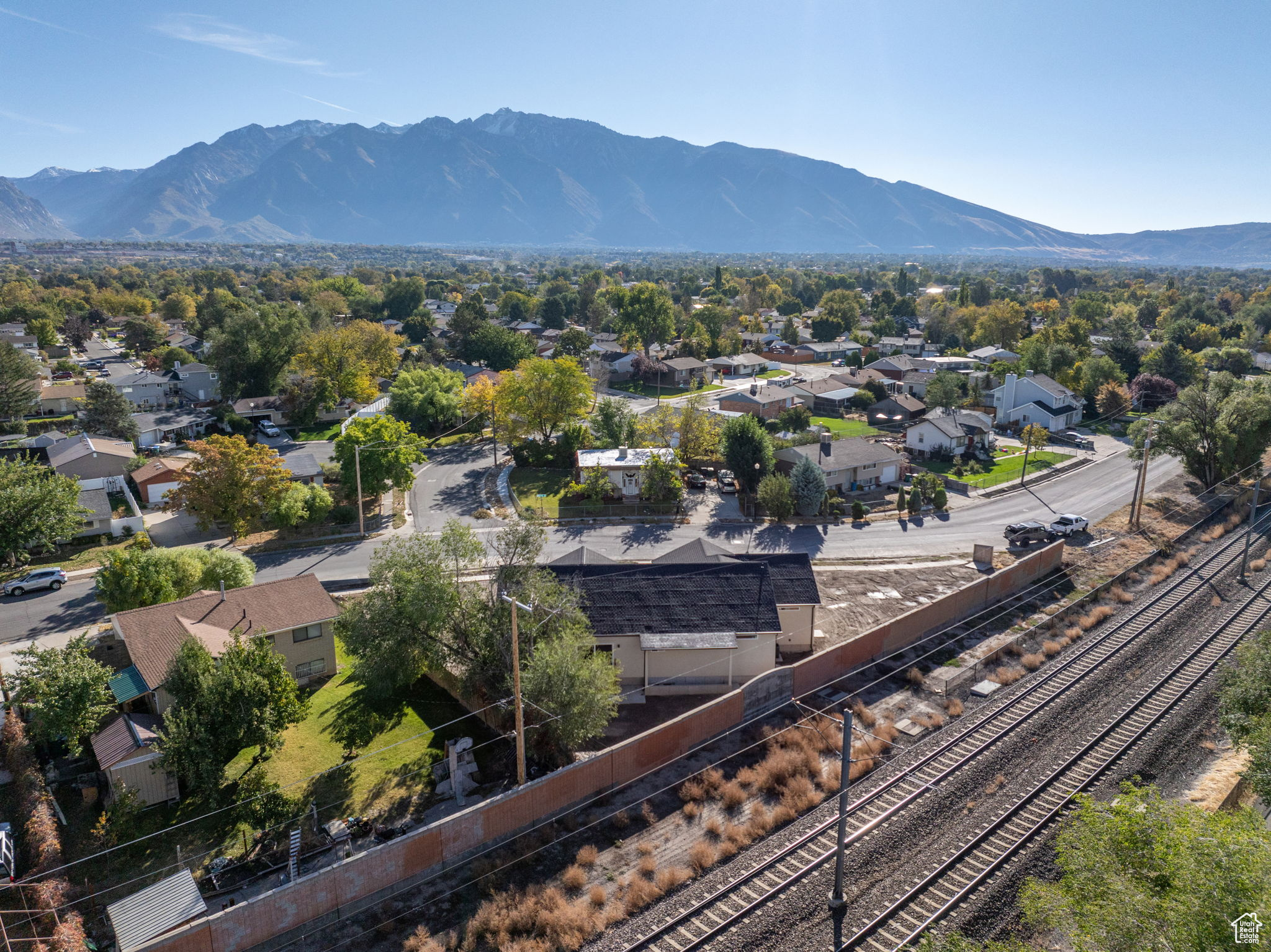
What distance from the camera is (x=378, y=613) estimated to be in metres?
26.3

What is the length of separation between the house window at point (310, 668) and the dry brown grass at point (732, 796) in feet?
56.5

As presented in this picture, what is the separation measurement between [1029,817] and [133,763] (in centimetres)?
2672

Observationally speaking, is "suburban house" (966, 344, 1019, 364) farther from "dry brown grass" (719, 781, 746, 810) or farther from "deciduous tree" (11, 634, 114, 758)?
"deciduous tree" (11, 634, 114, 758)

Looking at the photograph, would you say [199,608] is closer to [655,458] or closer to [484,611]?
[484,611]

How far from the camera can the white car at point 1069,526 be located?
47281 millimetres

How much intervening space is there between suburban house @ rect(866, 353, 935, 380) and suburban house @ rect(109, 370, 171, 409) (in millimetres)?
81799

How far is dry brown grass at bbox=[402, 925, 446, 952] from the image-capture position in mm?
17906

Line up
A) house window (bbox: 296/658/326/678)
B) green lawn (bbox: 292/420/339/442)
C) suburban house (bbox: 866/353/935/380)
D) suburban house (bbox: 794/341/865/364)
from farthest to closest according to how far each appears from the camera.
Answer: suburban house (bbox: 794/341/865/364)
suburban house (bbox: 866/353/935/380)
green lawn (bbox: 292/420/339/442)
house window (bbox: 296/658/326/678)

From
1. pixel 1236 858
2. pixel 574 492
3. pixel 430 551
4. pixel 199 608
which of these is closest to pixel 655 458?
pixel 574 492

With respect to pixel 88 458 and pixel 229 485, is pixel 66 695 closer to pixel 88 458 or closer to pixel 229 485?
pixel 229 485

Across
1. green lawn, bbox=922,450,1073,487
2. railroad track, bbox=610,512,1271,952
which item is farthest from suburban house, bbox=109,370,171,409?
railroad track, bbox=610,512,1271,952

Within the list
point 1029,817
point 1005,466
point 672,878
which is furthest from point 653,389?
point 672,878

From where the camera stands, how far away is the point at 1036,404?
78188 millimetres

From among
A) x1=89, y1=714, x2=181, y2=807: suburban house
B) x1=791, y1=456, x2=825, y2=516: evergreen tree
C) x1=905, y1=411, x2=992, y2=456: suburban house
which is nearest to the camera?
x1=89, y1=714, x2=181, y2=807: suburban house
